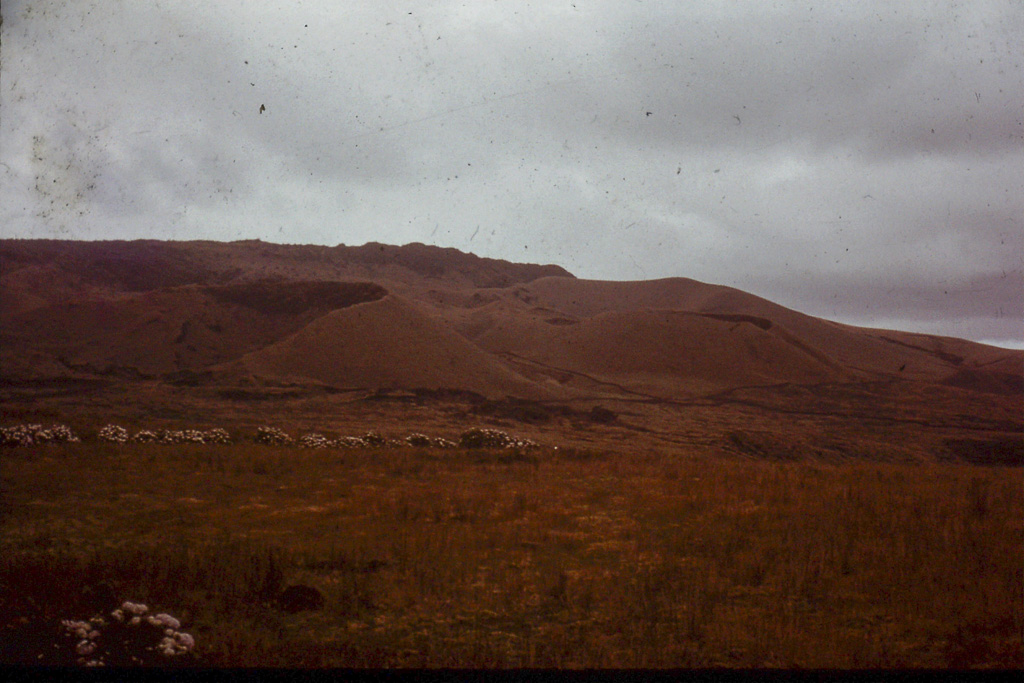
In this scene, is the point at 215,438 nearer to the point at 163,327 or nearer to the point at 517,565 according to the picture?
Answer: the point at 517,565

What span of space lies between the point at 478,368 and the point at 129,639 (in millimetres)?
29857

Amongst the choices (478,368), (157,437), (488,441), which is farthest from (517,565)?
(478,368)

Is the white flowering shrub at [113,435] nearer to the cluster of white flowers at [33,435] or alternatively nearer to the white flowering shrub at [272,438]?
the cluster of white flowers at [33,435]

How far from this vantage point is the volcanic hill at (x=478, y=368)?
2505 cm

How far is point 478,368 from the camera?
34.3m

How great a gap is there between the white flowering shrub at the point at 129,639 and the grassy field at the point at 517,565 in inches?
7.3

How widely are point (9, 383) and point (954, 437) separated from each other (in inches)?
1504

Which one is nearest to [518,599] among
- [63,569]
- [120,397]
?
[63,569]

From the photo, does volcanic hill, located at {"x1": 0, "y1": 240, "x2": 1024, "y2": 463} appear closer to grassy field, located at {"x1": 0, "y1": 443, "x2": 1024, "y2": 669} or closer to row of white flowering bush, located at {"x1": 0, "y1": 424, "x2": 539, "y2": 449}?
row of white flowering bush, located at {"x1": 0, "y1": 424, "x2": 539, "y2": 449}

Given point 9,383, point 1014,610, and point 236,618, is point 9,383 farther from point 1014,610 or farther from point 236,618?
point 1014,610

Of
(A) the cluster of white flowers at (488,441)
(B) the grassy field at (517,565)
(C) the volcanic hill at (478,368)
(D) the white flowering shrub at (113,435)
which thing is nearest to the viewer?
(B) the grassy field at (517,565)

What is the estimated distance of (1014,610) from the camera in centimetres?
552

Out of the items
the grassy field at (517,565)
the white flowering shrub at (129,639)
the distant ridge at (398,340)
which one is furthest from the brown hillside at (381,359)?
the white flowering shrub at (129,639)

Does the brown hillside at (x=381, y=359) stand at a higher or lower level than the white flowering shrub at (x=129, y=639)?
higher
